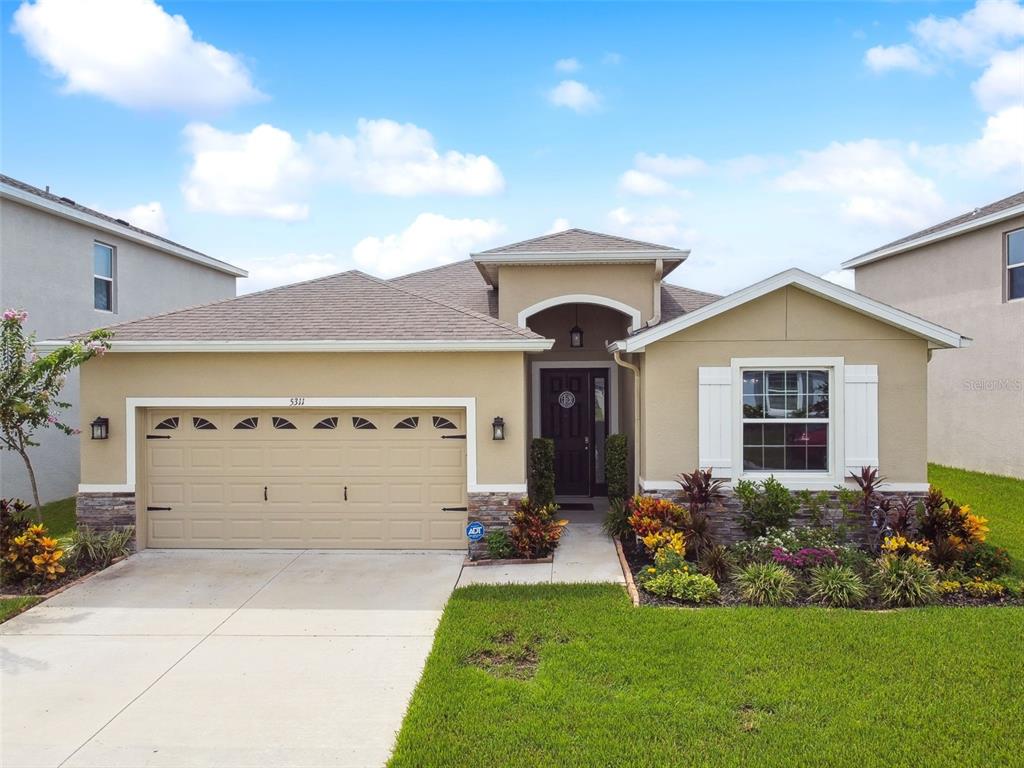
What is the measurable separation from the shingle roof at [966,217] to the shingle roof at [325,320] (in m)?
12.7

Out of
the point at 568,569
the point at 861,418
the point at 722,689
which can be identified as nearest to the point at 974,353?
the point at 861,418

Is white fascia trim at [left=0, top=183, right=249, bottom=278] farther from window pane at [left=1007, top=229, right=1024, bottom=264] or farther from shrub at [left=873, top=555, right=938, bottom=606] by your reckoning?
window pane at [left=1007, top=229, right=1024, bottom=264]

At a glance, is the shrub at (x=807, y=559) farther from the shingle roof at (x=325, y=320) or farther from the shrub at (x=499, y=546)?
the shingle roof at (x=325, y=320)

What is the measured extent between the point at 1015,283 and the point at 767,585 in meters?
12.0

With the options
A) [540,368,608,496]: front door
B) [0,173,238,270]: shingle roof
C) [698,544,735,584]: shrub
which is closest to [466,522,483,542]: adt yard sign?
[698,544,735,584]: shrub

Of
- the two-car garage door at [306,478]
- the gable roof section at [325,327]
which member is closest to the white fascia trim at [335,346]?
the gable roof section at [325,327]

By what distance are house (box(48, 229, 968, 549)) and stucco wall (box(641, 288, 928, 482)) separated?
0.02 m

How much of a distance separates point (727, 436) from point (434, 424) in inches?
154

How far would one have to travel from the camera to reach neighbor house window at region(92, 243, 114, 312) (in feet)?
46.5

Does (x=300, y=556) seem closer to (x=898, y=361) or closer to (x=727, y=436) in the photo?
(x=727, y=436)

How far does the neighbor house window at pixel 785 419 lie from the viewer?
Answer: 916 centimetres

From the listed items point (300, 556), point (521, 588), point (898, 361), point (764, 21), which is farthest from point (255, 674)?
point (764, 21)

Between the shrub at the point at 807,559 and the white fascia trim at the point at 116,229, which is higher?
the white fascia trim at the point at 116,229

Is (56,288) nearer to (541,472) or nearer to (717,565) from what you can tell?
(541,472)
